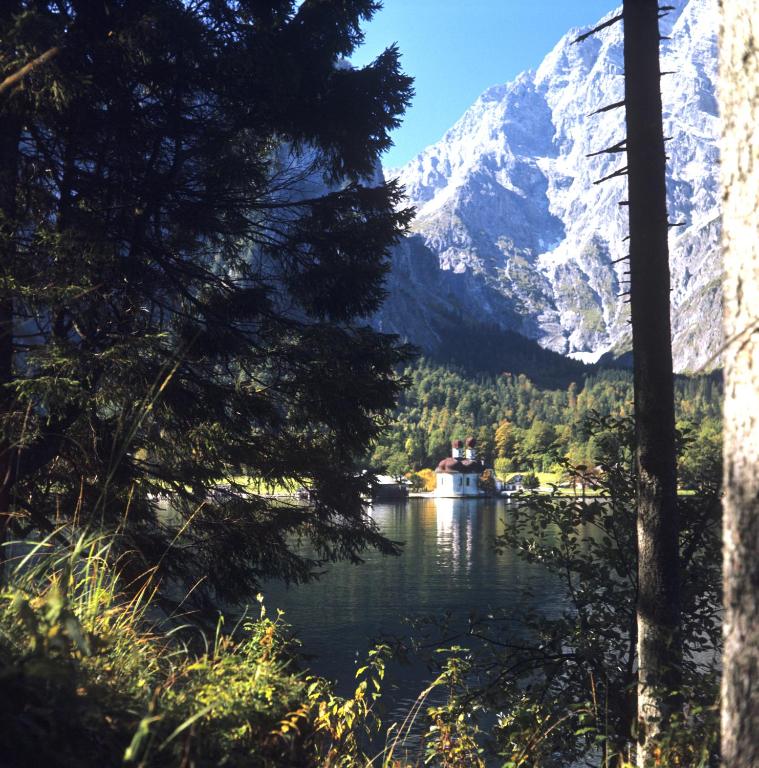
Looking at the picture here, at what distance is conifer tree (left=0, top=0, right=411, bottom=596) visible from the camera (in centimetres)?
631

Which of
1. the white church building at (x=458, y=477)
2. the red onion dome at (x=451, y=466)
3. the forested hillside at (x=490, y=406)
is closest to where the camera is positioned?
the white church building at (x=458, y=477)

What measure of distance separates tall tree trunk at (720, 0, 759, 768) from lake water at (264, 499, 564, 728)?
41.8ft

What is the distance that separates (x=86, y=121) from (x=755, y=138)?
239 inches

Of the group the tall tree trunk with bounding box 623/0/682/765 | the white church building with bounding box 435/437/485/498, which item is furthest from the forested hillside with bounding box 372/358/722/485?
the tall tree trunk with bounding box 623/0/682/765

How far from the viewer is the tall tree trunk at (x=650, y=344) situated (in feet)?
16.1

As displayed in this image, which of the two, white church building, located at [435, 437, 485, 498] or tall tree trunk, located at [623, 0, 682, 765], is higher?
Result: tall tree trunk, located at [623, 0, 682, 765]

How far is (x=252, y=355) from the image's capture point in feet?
25.0

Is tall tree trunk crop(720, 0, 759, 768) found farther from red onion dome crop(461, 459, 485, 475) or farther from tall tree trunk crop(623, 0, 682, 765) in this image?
red onion dome crop(461, 459, 485, 475)

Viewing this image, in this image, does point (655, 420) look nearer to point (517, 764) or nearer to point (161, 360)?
point (517, 764)

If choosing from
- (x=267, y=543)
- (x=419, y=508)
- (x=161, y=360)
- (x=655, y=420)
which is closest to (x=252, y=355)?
(x=161, y=360)

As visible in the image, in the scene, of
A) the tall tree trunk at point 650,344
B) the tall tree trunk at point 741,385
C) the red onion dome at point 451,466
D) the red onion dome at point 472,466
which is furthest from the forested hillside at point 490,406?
the tall tree trunk at point 741,385

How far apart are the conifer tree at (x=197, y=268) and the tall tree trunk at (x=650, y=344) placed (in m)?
2.97

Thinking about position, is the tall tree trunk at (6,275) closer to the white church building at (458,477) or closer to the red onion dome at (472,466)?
the white church building at (458,477)

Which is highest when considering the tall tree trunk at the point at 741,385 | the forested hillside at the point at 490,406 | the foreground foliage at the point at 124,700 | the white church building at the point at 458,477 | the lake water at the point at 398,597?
the forested hillside at the point at 490,406
